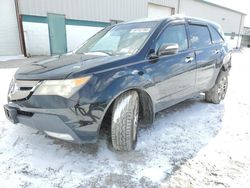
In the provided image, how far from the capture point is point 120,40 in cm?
330

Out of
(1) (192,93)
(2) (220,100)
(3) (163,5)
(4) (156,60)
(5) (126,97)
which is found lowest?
(2) (220,100)

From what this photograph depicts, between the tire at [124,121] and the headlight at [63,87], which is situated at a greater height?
the headlight at [63,87]

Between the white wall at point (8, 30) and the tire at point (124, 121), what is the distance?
11295 millimetres

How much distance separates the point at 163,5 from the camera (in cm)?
1925

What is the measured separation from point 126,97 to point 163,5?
18.7 m

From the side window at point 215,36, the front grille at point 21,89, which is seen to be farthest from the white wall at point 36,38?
the front grille at point 21,89

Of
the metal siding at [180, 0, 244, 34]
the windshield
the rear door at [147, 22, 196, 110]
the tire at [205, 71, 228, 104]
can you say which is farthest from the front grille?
the metal siding at [180, 0, 244, 34]

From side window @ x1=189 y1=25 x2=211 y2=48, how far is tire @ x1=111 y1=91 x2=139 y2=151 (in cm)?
178

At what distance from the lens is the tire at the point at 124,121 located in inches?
100

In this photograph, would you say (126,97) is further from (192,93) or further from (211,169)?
(192,93)

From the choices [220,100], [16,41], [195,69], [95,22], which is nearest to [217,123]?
[195,69]

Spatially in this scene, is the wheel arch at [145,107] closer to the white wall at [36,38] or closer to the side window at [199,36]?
the side window at [199,36]

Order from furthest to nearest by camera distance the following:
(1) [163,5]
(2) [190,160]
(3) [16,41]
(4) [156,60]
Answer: (1) [163,5] → (3) [16,41] → (4) [156,60] → (2) [190,160]

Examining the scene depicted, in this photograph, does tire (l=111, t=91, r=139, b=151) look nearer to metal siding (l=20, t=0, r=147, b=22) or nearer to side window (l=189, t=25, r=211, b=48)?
side window (l=189, t=25, r=211, b=48)
